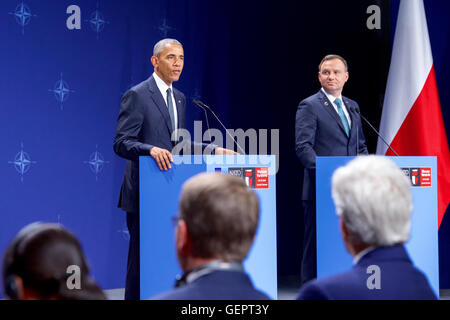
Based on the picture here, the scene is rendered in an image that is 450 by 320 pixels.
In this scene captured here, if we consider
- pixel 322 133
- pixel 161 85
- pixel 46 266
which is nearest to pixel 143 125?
pixel 161 85

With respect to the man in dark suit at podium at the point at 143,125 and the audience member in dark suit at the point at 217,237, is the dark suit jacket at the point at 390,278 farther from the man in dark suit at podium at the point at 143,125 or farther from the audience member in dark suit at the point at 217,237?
the man in dark suit at podium at the point at 143,125

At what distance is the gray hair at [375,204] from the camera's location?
160 cm

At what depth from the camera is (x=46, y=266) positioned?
3.84 ft

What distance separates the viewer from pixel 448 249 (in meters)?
5.43

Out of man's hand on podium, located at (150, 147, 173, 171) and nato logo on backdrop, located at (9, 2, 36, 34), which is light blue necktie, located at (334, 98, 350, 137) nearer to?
man's hand on podium, located at (150, 147, 173, 171)

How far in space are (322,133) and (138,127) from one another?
131 centimetres

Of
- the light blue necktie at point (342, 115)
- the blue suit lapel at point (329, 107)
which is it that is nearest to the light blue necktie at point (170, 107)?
the blue suit lapel at point (329, 107)

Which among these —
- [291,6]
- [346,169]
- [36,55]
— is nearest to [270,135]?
[291,6]

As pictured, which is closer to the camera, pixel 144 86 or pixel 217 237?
pixel 217 237

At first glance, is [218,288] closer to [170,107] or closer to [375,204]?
[375,204]

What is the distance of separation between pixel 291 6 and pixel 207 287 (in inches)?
191

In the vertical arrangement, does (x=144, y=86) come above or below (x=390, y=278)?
above

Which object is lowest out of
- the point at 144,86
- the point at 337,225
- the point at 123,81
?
the point at 337,225

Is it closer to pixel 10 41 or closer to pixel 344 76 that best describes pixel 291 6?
pixel 344 76
